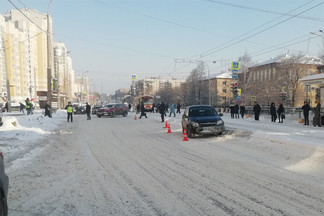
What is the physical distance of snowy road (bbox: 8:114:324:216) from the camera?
12.6 ft

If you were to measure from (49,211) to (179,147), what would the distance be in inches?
236

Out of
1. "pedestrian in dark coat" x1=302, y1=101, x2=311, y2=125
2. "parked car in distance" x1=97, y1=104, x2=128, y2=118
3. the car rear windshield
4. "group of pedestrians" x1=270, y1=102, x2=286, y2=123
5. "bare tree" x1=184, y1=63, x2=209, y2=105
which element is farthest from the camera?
"bare tree" x1=184, y1=63, x2=209, y2=105

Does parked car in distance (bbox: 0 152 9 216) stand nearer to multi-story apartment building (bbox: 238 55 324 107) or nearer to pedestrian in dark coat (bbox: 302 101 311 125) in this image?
pedestrian in dark coat (bbox: 302 101 311 125)

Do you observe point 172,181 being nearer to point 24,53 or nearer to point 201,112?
point 201,112

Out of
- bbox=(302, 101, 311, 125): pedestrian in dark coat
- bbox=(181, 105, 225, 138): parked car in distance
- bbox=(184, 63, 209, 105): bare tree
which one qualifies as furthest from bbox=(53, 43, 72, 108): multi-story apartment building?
bbox=(302, 101, 311, 125): pedestrian in dark coat

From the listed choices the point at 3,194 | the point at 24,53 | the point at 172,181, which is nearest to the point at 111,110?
the point at 172,181

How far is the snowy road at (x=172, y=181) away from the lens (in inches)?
151

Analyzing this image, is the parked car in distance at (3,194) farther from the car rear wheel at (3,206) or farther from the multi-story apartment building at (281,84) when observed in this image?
the multi-story apartment building at (281,84)

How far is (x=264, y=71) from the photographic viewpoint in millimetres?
74188

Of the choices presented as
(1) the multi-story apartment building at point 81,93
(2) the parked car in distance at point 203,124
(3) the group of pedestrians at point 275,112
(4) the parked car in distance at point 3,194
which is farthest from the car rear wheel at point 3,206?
(1) the multi-story apartment building at point 81,93

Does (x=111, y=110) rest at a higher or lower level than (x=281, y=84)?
lower

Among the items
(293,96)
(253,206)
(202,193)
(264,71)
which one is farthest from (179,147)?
(264,71)

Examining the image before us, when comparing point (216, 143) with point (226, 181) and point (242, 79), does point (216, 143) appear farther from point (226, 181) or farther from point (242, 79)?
point (242, 79)

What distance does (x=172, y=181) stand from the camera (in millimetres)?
5125
